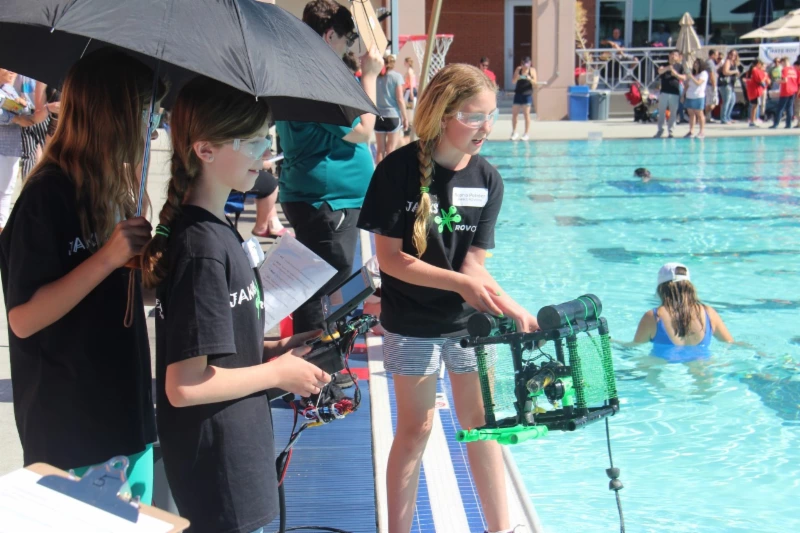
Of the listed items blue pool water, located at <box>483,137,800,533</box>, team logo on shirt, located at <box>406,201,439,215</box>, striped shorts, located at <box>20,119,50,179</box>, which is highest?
striped shorts, located at <box>20,119,50,179</box>

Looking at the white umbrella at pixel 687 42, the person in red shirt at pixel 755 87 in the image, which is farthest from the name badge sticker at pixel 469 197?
the white umbrella at pixel 687 42

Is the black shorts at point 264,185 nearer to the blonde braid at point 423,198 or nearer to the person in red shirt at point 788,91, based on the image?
the blonde braid at point 423,198

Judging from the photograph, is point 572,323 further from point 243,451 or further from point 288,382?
point 243,451

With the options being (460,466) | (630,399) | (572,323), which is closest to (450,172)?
(572,323)

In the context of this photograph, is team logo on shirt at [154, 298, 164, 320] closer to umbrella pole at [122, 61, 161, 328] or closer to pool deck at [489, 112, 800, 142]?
umbrella pole at [122, 61, 161, 328]

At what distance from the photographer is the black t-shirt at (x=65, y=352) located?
2.14 meters

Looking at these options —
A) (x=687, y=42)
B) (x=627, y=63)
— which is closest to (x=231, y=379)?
(x=687, y=42)

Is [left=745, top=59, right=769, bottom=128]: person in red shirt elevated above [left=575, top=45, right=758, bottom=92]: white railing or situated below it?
below

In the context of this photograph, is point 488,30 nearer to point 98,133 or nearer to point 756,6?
point 756,6

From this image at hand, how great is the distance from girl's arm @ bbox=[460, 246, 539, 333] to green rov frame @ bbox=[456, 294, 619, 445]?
0.44 ft

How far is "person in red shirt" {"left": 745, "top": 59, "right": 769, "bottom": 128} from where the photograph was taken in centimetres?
2491

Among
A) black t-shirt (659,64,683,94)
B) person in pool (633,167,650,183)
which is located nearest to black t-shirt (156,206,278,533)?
person in pool (633,167,650,183)

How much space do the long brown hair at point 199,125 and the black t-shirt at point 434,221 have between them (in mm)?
845

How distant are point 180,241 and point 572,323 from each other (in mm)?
1108
